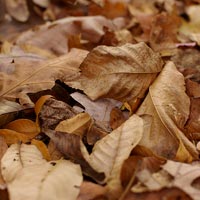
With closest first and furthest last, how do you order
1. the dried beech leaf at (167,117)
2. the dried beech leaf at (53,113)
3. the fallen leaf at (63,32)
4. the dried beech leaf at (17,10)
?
the dried beech leaf at (167,117) → the dried beech leaf at (53,113) → the fallen leaf at (63,32) → the dried beech leaf at (17,10)

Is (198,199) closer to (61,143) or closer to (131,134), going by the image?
(131,134)

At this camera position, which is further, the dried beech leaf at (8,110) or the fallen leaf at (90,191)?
the dried beech leaf at (8,110)

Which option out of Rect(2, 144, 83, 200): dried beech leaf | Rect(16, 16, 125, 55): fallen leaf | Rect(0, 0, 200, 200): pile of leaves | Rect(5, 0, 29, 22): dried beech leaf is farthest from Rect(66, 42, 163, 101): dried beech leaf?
Rect(5, 0, 29, 22): dried beech leaf

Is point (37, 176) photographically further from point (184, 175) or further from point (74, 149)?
point (184, 175)

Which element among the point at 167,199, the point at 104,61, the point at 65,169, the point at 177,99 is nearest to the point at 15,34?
the point at 104,61

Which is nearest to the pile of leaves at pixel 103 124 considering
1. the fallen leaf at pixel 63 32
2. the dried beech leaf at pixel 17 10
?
the fallen leaf at pixel 63 32

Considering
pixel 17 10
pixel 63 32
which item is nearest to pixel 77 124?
pixel 63 32

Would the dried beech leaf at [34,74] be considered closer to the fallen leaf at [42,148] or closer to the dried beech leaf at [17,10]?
the fallen leaf at [42,148]
